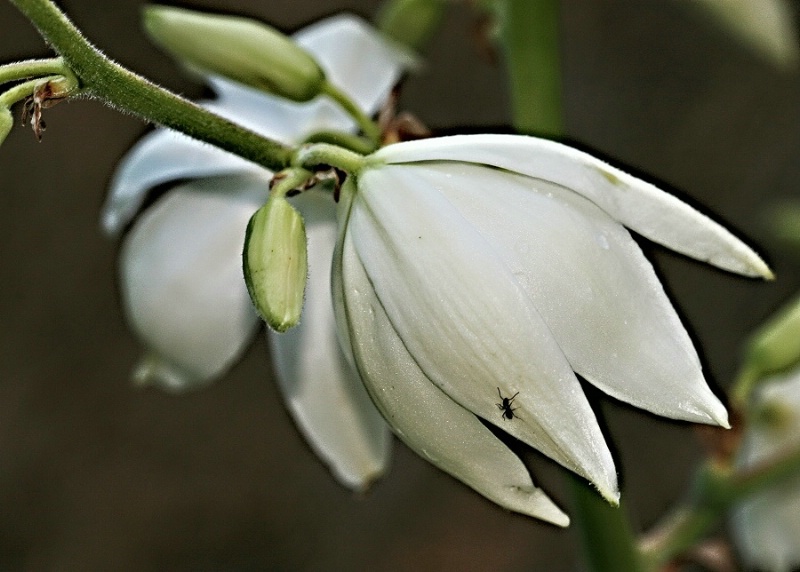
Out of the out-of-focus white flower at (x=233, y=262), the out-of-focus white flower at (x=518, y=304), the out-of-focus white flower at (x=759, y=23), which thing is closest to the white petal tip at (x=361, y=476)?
the out-of-focus white flower at (x=233, y=262)

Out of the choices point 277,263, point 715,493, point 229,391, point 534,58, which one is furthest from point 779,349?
point 229,391

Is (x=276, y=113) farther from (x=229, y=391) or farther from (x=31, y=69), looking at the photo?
(x=229, y=391)

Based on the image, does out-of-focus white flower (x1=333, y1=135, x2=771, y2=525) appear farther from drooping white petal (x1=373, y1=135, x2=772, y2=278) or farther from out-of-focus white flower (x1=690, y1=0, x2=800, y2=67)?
out-of-focus white flower (x1=690, y1=0, x2=800, y2=67)

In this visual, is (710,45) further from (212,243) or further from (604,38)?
(212,243)

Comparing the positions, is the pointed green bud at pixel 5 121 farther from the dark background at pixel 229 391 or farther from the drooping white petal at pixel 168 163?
the dark background at pixel 229 391

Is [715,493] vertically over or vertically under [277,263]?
under
